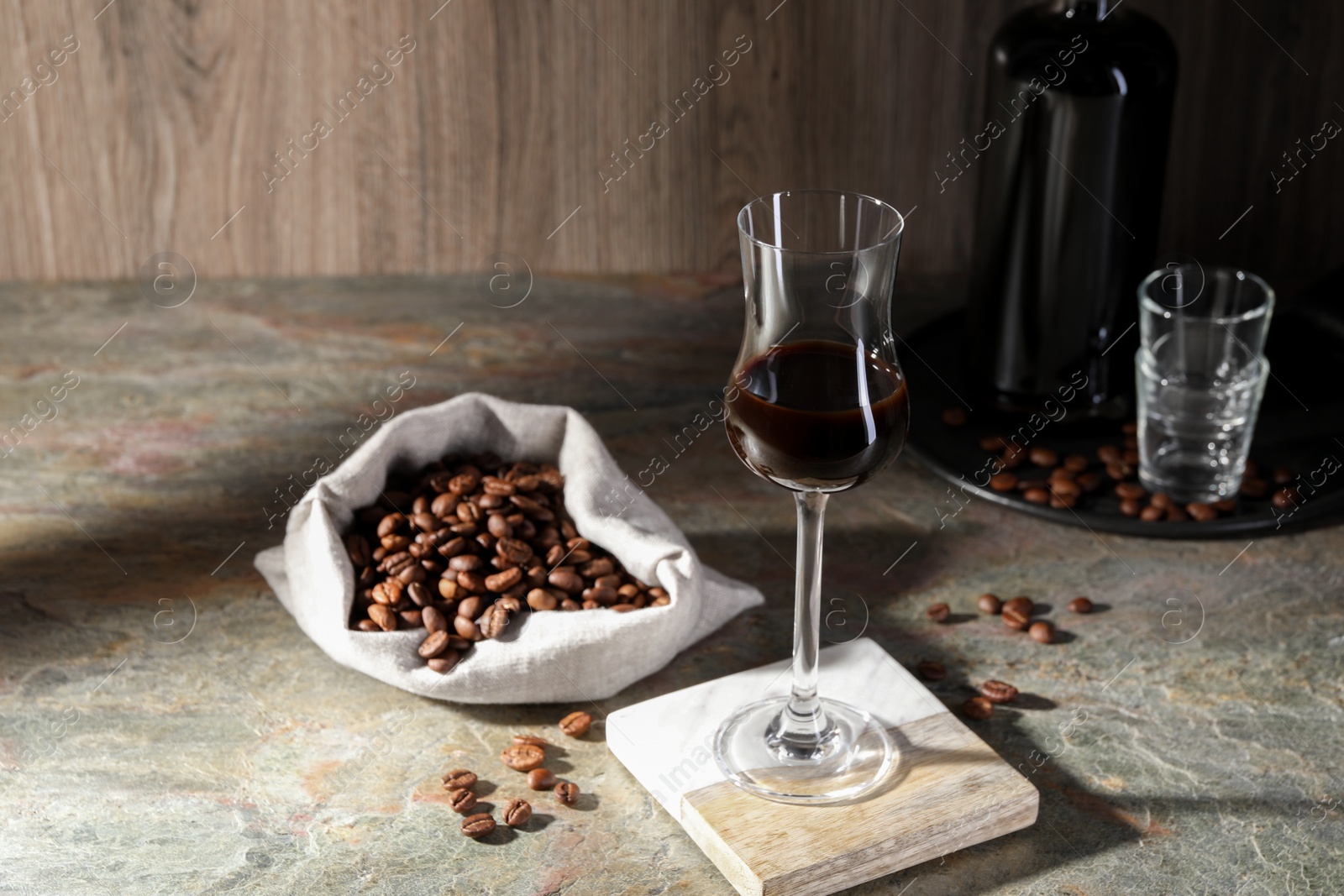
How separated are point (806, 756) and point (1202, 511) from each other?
1.74 feet

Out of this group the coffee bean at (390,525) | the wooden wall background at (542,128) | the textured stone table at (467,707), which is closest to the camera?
the textured stone table at (467,707)

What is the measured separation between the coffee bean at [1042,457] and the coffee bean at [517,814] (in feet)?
2.20

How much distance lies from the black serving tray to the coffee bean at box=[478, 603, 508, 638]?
1.56 feet

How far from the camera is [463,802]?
995mm

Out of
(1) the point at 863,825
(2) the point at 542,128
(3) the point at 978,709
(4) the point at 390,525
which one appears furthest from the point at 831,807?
(2) the point at 542,128

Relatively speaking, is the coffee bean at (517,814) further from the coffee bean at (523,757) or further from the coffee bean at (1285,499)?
the coffee bean at (1285,499)

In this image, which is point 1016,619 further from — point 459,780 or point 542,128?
point 542,128

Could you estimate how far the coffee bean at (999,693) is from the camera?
1.11m

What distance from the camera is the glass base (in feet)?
3.22

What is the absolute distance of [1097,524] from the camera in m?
1.32

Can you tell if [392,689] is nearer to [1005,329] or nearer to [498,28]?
[1005,329]

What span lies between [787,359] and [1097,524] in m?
0.57

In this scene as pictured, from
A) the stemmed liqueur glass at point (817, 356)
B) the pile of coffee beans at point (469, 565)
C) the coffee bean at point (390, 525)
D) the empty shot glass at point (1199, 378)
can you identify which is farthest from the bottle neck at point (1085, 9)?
the coffee bean at point (390, 525)

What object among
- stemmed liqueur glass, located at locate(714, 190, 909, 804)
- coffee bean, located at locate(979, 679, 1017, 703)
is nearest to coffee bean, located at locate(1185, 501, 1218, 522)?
coffee bean, located at locate(979, 679, 1017, 703)
